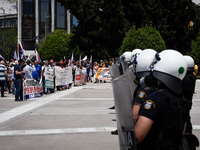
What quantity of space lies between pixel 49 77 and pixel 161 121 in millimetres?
15537

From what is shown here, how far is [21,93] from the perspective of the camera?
14.0 meters

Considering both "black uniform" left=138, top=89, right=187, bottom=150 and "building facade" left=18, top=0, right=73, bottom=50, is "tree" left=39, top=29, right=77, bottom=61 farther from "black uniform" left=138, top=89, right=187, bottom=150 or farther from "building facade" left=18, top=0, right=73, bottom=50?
"black uniform" left=138, top=89, right=187, bottom=150

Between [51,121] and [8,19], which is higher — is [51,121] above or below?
below

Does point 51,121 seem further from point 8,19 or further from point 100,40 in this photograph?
point 8,19

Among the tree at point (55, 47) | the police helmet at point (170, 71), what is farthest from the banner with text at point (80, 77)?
the tree at point (55, 47)

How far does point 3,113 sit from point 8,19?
100021mm

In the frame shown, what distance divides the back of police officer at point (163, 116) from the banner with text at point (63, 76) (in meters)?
16.4

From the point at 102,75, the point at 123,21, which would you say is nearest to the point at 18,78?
the point at 102,75

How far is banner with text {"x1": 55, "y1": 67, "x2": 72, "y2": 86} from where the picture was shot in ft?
62.0

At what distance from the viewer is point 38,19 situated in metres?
82.1

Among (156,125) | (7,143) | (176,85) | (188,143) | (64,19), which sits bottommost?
(7,143)

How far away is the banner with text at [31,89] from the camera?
1417 centimetres

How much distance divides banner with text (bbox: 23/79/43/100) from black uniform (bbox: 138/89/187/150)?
475 inches

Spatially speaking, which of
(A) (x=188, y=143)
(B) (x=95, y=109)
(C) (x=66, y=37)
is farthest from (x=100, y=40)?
(A) (x=188, y=143)
